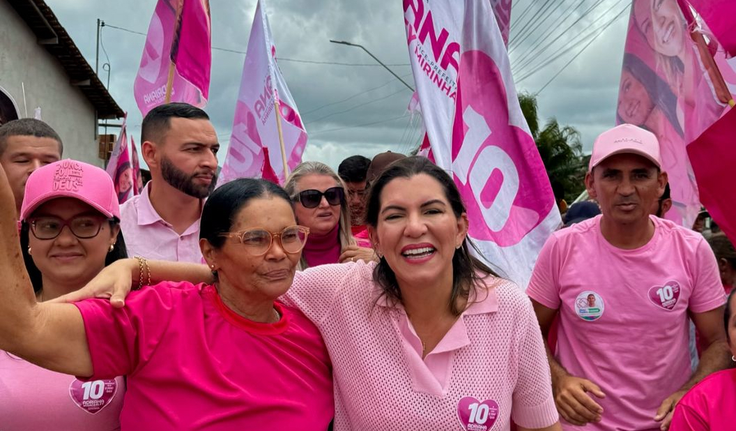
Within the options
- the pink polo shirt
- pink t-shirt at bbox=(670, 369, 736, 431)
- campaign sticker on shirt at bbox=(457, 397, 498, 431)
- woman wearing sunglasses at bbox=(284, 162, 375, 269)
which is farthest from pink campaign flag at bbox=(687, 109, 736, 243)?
the pink polo shirt

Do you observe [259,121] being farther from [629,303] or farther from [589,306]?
[629,303]

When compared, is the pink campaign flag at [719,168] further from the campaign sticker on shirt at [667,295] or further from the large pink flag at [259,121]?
the large pink flag at [259,121]

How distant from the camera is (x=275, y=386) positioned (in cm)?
224

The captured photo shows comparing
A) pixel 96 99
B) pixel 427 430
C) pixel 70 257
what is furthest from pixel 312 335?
pixel 96 99


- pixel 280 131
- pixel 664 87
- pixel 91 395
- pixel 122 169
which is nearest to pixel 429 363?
pixel 91 395

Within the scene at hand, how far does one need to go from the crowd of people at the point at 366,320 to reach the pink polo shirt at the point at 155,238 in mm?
983

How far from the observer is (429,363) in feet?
7.94

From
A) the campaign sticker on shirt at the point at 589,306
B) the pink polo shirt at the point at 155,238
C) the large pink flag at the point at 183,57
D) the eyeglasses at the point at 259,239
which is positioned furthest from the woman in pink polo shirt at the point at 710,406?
the large pink flag at the point at 183,57

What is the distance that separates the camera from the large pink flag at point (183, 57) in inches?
226

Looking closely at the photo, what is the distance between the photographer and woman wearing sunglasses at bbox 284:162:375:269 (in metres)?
3.84

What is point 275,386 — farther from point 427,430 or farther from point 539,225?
point 539,225

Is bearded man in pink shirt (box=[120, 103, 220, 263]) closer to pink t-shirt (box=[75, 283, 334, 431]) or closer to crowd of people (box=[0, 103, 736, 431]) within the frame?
crowd of people (box=[0, 103, 736, 431])

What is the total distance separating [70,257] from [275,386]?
870mm

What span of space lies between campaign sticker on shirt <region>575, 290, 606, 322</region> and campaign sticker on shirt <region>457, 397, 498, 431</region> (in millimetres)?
900
